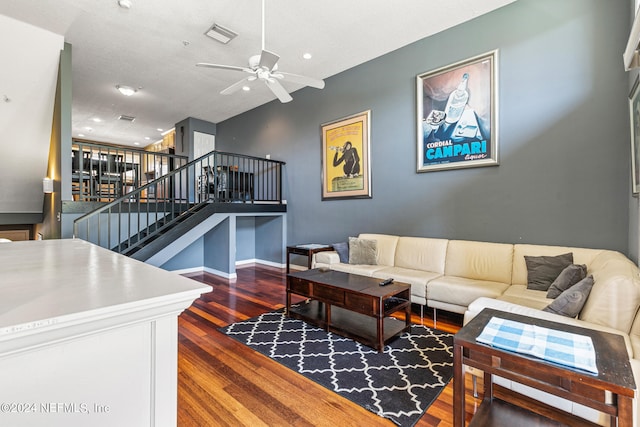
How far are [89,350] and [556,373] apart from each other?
5.24 ft

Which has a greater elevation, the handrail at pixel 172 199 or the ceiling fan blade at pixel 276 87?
the ceiling fan blade at pixel 276 87

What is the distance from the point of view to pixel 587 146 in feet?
10.0

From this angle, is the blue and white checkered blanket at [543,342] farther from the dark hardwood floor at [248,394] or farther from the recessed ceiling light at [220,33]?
the recessed ceiling light at [220,33]

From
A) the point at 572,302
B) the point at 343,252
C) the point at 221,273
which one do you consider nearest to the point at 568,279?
the point at 572,302

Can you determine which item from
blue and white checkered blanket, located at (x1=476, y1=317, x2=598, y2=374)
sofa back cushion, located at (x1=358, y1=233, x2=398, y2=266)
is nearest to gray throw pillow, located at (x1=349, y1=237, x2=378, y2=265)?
sofa back cushion, located at (x1=358, y1=233, x2=398, y2=266)

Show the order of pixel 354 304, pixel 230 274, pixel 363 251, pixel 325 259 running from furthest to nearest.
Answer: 1. pixel 230 274
2. pixel 325 259
3. pixel 363 251
4. pixel 354 304

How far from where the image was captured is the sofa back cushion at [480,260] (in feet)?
10.9

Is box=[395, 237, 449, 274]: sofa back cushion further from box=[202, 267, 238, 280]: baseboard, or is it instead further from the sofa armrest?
box=[202, 267, 238, 280]: baseboard

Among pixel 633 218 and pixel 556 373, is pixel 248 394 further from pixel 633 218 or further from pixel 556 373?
pixel 633 218

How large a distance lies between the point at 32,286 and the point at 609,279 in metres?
2.62

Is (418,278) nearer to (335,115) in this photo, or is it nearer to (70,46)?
(335,115)

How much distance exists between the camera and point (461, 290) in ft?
10.0

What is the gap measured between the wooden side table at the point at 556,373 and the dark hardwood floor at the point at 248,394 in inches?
18.1

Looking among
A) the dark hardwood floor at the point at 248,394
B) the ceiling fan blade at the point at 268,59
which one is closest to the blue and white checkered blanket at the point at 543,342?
the dark hardwood floor at the point at 248,394
